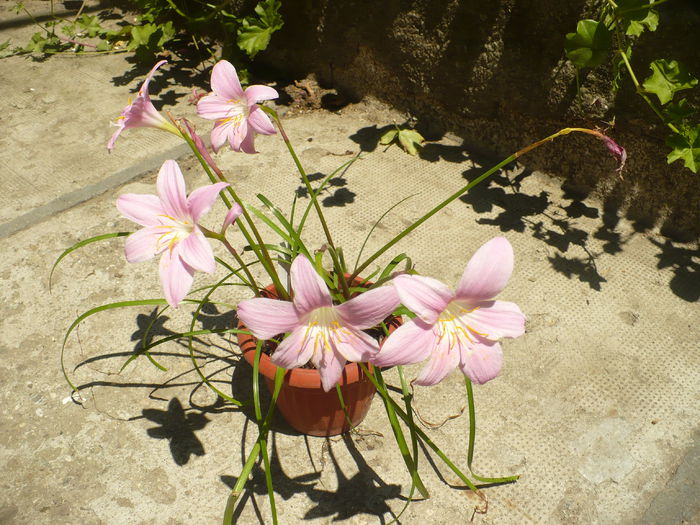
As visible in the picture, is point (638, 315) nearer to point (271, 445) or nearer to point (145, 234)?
point (271, 445)

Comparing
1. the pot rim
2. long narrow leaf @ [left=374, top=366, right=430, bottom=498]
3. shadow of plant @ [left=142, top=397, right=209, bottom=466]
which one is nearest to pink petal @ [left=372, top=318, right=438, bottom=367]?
long narrow leaf @ [left=374, top=366, right=430, bottom=498]

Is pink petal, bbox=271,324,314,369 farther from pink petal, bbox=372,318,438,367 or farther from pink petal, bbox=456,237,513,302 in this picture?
pink petal, bbox=456,237,513,302

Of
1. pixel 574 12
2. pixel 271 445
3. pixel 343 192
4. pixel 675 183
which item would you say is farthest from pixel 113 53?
pixel 675 183

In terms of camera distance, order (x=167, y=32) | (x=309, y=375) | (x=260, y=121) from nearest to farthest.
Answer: (x=260, y=121) → (x=309, y=375) → (x=167, y=32)

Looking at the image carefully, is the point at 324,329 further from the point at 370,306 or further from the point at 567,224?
the point at 567,224

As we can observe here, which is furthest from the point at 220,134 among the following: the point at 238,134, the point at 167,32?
the point at 167,32

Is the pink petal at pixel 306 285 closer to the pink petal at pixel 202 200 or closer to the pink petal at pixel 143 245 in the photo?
the pink petal at pixel 202 200
